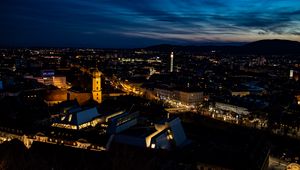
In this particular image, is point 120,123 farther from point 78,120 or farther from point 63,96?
point 63,96

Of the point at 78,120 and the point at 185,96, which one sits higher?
the point at 78,120

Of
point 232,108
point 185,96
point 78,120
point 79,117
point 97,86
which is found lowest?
point 232,108

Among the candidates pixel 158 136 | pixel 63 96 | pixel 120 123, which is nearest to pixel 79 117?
pixel 120 123

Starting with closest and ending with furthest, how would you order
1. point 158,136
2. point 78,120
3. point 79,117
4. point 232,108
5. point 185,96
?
1. point 158,136
2. point 78,120
3. point 79,117
4. point 232,108
5. point 185,96

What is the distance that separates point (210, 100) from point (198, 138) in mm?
14941

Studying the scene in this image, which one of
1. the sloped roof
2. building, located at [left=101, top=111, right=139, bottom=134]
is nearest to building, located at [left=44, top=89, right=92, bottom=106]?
the sloped roof

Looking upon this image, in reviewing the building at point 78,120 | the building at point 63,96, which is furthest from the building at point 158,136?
the building at point 63,96

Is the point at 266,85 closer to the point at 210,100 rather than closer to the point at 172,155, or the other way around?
the point at 210,100

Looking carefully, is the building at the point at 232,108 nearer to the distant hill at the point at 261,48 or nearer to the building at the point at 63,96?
the building at the point at 63,96

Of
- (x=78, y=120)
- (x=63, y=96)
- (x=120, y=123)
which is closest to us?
(x=120, y=123)

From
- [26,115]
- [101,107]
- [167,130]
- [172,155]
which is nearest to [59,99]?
[101,107]

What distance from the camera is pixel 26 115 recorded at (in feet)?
72.7

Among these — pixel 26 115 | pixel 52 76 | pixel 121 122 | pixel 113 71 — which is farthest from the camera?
pixel 113 71

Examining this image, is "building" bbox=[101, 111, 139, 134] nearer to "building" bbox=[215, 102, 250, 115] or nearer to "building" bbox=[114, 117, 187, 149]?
"building" bbox=[114, 117, 187, 149]
